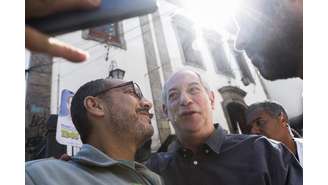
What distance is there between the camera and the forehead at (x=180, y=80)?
0.65 meters

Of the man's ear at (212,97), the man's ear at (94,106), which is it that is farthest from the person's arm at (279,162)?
the man's ear at (94,106)

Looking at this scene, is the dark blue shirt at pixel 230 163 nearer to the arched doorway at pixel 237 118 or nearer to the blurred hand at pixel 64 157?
the arched doorway at pixel 237 118

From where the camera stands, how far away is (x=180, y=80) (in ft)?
2.15

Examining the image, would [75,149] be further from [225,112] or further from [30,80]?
[225,112]

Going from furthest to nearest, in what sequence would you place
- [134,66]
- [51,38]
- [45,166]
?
[134,66] < [45,166] < [51,38]

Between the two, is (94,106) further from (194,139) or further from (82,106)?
(194,139)

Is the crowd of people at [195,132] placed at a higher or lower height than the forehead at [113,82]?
lower

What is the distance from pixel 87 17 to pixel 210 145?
413mm

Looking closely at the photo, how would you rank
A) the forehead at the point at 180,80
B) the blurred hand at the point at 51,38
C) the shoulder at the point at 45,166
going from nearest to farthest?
the blurred hand at the point at 51,38 → the shoulder at the point at 45,166 → the forehead at the point at 180,80

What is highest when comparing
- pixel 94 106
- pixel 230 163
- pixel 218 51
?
pixel 218 51

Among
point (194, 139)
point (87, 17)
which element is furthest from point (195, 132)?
point (87, 17)

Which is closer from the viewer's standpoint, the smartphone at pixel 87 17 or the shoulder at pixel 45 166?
the smartphone at pixel 87 17

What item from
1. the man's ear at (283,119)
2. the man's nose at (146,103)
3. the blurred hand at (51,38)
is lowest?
the man's ear at (283,119)
